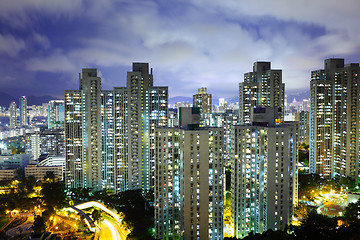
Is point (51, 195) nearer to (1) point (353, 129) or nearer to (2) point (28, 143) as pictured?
(2) point (28, 143)

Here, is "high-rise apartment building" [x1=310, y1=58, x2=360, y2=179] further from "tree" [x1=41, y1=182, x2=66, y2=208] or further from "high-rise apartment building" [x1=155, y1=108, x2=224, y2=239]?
"tree" [x1=41, y1=182, x2=66, y2=208]

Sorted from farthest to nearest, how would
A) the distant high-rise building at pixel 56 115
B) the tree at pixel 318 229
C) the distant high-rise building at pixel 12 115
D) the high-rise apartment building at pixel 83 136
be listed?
the distant high-rise building at pixel 12 115, the distant high-rise building at pixel 56 115, the high-rise apartment building at pixel 83 136, the tree at pixel 318 229

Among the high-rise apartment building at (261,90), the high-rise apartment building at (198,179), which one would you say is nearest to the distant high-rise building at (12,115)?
the high-rise apartment building at (261,90)

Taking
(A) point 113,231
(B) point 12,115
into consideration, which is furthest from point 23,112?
(A) point 113,231

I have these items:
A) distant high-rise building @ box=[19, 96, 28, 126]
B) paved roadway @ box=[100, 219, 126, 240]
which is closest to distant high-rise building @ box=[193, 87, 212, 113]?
paved roadway @ box=[100, 219, 126, 240]

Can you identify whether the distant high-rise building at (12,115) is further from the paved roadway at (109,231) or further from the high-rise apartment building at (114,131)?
the paved roadway at (109,231)

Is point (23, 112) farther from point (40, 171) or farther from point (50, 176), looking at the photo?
point (50, 176)
